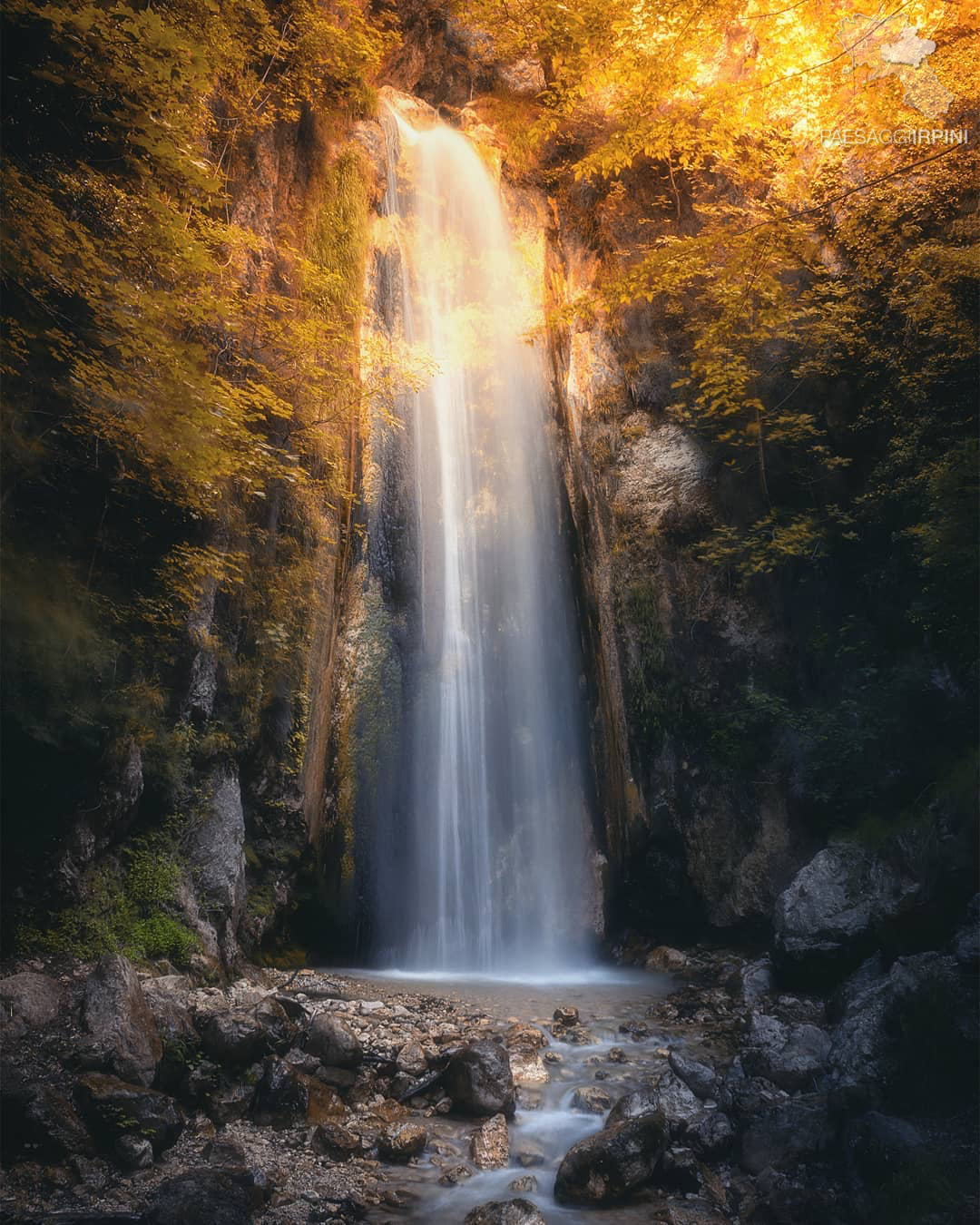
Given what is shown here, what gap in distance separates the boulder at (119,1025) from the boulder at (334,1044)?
1.08m

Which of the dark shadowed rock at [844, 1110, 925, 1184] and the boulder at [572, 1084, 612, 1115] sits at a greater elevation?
the dark shadowed rock at [844, 1110, 925, 1184]

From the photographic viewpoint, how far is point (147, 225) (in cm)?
541

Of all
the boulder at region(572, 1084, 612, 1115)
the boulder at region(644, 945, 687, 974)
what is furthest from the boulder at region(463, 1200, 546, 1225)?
the boulder at region(644, 945, 687, 974)

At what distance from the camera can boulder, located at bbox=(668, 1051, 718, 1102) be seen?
4.58 metres

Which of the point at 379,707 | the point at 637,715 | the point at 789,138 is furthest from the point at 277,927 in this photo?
the point at 789,138

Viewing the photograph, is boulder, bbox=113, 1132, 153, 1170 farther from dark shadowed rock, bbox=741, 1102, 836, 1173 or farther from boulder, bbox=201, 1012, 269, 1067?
dark shadowed rock, bbox=741, 1102, 836, 1173

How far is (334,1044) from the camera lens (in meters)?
4.66

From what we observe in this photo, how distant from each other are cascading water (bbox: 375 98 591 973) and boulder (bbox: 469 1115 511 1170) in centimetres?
509

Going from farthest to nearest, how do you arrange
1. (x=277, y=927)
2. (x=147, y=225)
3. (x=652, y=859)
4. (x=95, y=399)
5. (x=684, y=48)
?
1. (x=652, y=859)
2. (x=277, y=927)
3. (x=684, y=48)
4. (x=147, y=225)
5. (x=95, y=399)

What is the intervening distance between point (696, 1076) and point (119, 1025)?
371cm

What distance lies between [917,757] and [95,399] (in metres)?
7.94

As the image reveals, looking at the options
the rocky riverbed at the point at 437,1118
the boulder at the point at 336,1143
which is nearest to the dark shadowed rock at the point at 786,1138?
the rocky riverbed at the point at 437,1118

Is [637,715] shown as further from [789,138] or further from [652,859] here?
[789,138]

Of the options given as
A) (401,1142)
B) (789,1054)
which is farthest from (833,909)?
(401,1142)
